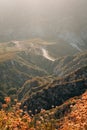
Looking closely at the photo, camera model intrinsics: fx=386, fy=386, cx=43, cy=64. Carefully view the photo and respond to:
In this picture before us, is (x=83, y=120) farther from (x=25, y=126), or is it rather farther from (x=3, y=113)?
(x=3, y=113)

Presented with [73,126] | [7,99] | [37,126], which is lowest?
[73,126]

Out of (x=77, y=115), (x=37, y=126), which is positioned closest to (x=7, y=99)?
(x=37, y=126)

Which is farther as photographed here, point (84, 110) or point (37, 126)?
point (37, 126)

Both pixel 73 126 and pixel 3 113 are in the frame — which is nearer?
pixel 73 126

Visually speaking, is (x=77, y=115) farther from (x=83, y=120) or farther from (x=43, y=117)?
(x=43, y=117)

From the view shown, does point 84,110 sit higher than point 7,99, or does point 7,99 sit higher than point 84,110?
point 7,99

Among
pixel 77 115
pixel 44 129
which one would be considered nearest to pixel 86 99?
pixel 77 115

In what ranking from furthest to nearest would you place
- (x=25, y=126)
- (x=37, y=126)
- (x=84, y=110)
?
(x=37, y=126)
(x=25, y=126)
(x=84, y=110)

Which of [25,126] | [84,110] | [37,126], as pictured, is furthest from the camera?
[37,126]

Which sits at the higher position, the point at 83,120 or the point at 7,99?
the point at 7,99
